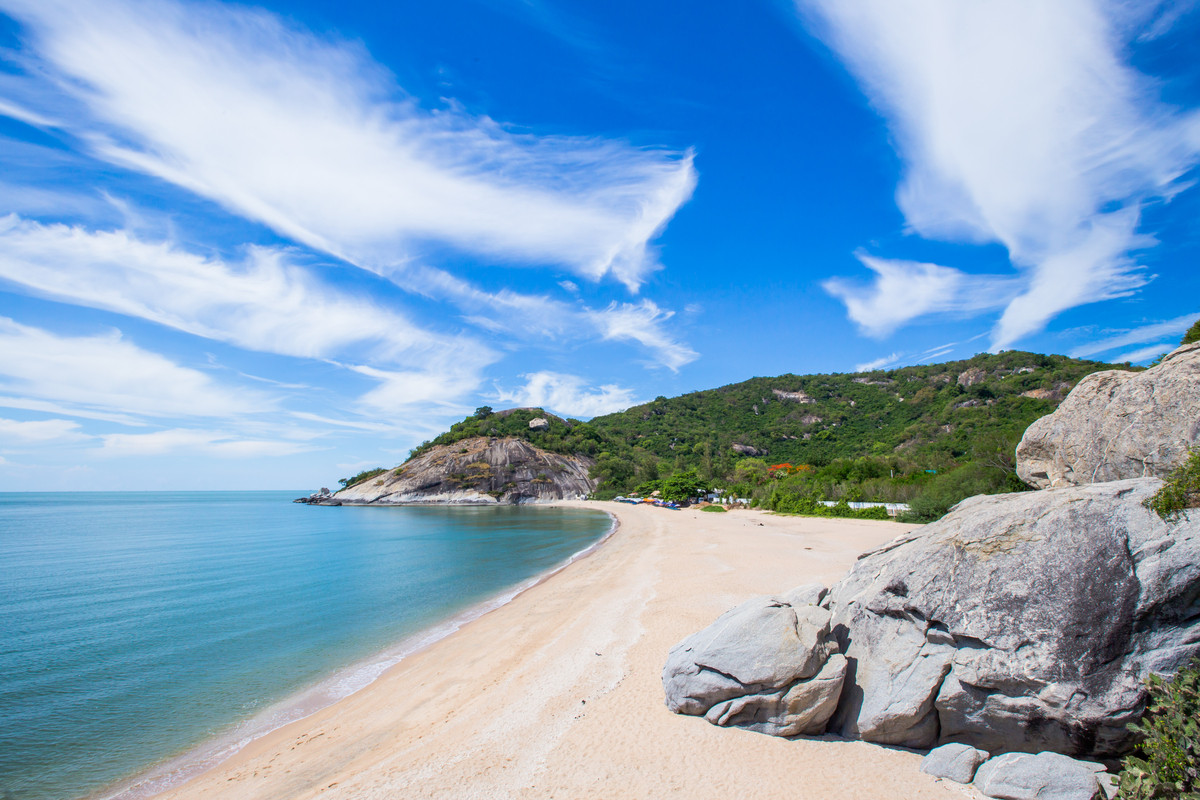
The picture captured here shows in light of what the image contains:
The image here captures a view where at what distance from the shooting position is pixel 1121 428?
26.0 ft

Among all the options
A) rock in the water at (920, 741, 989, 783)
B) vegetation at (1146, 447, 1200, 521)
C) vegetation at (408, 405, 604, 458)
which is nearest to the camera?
vegetation at (1146, 447, 1200, 521)

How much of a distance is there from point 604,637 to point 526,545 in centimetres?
2626

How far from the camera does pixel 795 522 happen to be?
124 feet

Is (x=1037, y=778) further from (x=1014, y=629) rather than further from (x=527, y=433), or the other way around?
(x=527, y=433)

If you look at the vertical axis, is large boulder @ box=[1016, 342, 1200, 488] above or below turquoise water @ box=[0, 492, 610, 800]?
above

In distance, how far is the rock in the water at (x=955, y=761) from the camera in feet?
20.1

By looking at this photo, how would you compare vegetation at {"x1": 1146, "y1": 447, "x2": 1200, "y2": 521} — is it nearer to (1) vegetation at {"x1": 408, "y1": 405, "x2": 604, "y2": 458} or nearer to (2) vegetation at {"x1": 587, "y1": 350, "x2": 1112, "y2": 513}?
(2) vegetation at {"x1": 587, "y1": 350, "x2": 1112, "y2": 513}

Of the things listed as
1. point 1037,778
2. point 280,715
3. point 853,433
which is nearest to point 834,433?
point 853,433

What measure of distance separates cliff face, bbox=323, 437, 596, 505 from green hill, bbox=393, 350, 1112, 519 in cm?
805

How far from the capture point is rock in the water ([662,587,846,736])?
722 cm

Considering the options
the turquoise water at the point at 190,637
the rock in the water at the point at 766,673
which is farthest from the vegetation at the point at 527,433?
the rock in the water at the point at 766,673

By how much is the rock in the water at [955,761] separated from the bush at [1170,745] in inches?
59.3

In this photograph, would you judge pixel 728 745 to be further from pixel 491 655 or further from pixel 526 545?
pixel 526 545

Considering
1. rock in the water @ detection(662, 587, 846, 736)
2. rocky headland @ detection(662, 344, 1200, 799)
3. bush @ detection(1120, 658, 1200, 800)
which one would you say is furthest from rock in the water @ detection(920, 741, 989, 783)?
bush @ detection(1120, 658, 1200, 800)
